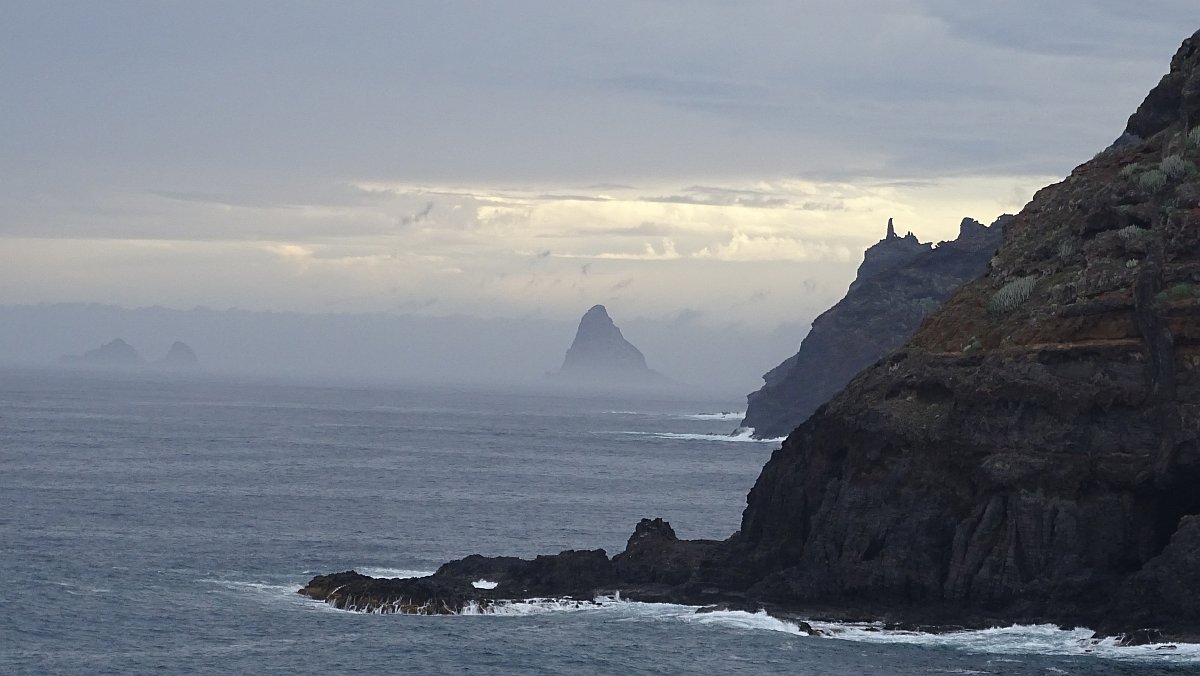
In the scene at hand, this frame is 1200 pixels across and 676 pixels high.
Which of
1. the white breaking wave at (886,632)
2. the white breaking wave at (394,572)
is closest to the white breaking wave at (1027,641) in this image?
the white breaking wave at (886,632)

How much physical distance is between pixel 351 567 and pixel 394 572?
106 inches

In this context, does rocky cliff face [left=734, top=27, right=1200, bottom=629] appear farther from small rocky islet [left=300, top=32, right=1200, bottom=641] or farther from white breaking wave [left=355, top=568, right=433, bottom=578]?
white breaking wave [left=355, top=568, right=433, bottom=578]

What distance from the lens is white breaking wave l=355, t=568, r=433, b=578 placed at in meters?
75.0

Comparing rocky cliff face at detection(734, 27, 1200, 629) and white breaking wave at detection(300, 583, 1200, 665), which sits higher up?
rocky cliff face at detection(734, 27, 1200, 629)

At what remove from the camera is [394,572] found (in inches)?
3007

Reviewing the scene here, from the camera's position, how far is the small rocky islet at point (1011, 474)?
56969 mm

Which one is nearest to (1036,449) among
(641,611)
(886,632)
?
(886,632)

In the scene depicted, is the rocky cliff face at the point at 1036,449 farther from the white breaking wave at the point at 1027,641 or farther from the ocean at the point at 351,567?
the ocean at the point at 351,567

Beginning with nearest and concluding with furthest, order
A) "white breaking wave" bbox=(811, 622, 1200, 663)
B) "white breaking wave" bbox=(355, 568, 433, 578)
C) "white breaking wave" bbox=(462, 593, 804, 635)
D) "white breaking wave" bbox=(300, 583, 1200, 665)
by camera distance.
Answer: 1. "white breaking wave" bbox=(811, 622, 1200, 663)
2. "white breaking wave" bbox=(300, 583, 1200, 665)
3. "white breaking wave" bbox=(462, 593, 804, 635)
4. "white breaking wave" bbox=(355, 568, 433, 578)

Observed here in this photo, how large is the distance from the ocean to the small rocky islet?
214 centimetres

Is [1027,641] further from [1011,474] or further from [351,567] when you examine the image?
Result: [351,567]

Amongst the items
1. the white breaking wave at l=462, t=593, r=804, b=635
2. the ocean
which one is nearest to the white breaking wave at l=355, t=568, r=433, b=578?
the ocean

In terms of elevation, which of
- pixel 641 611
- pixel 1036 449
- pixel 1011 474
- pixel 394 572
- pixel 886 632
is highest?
pixel 1036 449

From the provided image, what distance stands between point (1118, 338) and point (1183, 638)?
13738 millimetres
